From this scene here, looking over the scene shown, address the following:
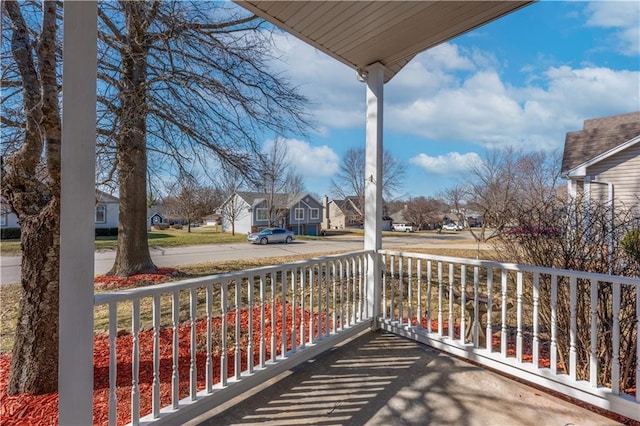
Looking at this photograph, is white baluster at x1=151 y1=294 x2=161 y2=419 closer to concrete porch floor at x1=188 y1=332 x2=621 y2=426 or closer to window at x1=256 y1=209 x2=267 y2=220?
concrete porch floor at x1=188 y1=332 x2=621 y2=426

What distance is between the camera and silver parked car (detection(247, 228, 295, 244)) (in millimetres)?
17344

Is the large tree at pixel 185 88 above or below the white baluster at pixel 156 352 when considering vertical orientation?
above

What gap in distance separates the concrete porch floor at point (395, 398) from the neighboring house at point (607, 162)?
5.73 m

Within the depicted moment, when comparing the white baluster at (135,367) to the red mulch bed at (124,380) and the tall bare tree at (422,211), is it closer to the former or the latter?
the red mulch bed at (124,380)

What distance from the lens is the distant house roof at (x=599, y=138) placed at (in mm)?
7312

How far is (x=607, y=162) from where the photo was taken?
7.14 m

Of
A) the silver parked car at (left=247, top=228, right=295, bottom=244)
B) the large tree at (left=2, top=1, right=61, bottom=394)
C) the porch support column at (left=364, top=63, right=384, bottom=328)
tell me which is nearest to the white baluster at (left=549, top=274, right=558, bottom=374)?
the porch support column at (left=364, top=63, right=384, bottom=328)

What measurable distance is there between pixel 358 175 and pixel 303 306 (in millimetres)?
17979

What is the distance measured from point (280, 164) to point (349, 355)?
170 inches

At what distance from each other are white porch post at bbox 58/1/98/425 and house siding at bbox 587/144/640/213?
885 centimetres

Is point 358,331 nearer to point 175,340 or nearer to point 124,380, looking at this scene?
point 175,340

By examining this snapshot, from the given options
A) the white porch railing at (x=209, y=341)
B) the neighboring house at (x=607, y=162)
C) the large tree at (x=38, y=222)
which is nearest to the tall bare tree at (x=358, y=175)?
the neighboring house at (x=607, y=162)

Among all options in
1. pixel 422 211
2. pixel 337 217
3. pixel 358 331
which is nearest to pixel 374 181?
pixel 358 331

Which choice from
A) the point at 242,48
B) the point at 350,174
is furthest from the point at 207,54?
the point at 350,174
